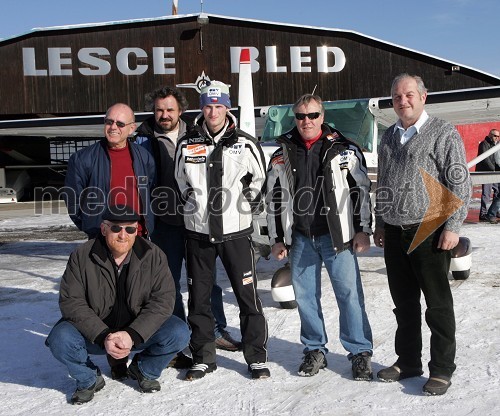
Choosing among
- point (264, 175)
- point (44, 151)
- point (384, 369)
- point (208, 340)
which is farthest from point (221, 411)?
point (44, 151)

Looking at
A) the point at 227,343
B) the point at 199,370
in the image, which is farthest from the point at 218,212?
the point at 227,343

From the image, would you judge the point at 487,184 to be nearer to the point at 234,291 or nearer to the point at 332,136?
the point at 332,136

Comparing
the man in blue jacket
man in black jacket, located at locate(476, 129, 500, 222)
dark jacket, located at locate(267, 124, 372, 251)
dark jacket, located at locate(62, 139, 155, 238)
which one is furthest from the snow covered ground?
man in black jacket, located at locate(476, 129, 500, 222)

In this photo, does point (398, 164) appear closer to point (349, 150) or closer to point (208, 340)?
point (349, 150)

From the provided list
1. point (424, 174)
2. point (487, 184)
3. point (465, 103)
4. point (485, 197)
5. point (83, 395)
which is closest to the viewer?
point (424, 174)

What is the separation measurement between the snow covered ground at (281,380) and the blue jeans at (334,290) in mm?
205

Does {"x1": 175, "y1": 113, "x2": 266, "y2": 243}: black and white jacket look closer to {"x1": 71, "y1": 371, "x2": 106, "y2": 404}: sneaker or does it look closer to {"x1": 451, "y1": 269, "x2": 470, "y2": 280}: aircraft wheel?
{"x1": 71, "y1": 371, "x2": 106, "y2": 404}: sneaker

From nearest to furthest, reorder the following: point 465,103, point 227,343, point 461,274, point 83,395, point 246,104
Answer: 1. point 83,395
2. point 227,343
3. point 461,274
4. point 246,104
5. point 465,103

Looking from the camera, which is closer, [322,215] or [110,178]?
[322,215]

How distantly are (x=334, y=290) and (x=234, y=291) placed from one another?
1.99 feet

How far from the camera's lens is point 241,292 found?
11.1ft

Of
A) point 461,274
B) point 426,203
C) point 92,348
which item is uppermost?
point 426,203

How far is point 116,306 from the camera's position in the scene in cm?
310

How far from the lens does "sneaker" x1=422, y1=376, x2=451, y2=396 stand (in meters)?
2.91
